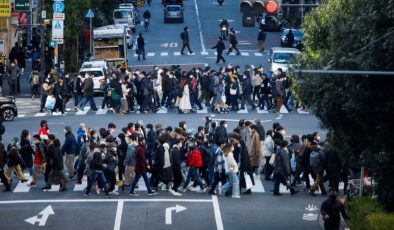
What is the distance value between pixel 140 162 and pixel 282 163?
3461 millimetres

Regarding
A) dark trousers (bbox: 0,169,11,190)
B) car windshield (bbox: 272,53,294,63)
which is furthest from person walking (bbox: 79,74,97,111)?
dark trousers (bbox: 0,169,11,190)

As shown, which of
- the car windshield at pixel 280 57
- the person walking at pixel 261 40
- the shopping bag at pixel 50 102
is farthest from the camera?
the person walking at pixel 261 40

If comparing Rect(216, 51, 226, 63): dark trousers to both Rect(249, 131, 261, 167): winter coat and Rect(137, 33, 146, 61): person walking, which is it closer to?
Rect(137, 33, 146, 61): person walking

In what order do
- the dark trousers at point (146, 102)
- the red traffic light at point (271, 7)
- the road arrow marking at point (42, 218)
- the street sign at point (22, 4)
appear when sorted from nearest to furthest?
1. the red traffic light at point (271, 7)
2. the road arrow marking at point (42, 218)
3. the dark trousers at point (146, 102)
4. the street sign at point (22, 4)

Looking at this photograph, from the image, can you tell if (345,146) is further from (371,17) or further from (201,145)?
(201,145)

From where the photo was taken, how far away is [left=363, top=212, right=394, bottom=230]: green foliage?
951 inches

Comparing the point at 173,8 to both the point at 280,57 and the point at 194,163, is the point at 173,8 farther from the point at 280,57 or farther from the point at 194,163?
the point at 194,163

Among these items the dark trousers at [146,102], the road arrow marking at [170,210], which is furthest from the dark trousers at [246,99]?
→ the road arrow marking at [170,210]

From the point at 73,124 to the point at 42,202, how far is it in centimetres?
1319

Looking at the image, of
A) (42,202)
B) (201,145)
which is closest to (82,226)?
(42,202)

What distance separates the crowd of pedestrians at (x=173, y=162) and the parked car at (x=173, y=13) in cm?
5491

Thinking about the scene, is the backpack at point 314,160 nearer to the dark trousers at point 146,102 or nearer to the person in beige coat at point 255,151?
the person in beige coat at point 255,151

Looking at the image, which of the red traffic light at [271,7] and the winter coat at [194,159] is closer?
the red traffic light at [271,7]

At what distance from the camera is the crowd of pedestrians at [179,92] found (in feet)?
152
